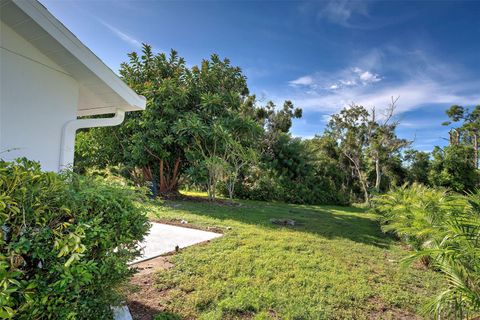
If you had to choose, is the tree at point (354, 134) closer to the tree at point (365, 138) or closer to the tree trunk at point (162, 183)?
the tree at point (365, 138)

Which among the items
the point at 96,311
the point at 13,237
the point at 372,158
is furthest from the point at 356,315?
the point at 372,158

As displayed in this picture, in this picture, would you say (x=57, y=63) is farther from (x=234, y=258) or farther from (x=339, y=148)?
(x=339, y=148)

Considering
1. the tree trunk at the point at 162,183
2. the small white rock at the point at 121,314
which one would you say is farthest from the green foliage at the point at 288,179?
the small white rock at the point at 121,314

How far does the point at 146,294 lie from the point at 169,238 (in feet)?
8.15

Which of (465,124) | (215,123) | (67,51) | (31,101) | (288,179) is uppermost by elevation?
(465,124)

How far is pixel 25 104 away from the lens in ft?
10.1

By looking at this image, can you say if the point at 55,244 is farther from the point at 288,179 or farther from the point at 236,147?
the point at 288,179

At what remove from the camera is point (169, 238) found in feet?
18.7

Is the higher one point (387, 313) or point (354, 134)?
point (354, 134)

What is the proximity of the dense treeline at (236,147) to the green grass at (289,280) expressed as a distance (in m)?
3.36

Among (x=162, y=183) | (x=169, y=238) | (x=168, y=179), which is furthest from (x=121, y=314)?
(x=168, y=179)

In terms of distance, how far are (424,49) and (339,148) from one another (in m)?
11.5

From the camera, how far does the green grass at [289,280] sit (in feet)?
10.0

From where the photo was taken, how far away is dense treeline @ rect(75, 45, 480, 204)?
11156 millimetres
